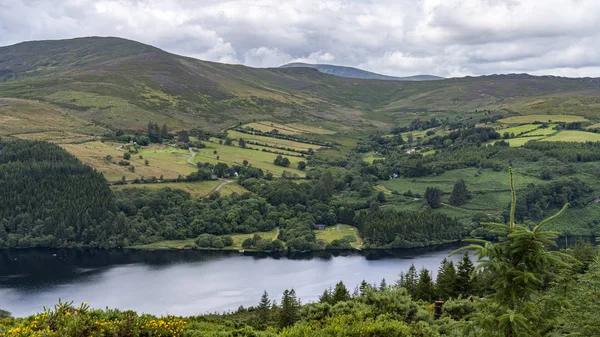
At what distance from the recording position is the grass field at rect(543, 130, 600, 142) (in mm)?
149250

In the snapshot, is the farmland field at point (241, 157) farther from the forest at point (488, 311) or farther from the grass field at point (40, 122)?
the forest at point (488, 311)

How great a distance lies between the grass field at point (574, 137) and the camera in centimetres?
14925

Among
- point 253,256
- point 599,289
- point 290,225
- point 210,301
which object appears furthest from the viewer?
point 290,225

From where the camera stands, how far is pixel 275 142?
595 feet

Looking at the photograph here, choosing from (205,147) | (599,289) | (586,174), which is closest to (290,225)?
(205,147)

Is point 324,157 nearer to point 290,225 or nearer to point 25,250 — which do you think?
point 290,225

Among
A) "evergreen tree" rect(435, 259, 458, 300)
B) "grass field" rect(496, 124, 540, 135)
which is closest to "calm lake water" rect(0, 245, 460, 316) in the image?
"evergreen tree" rect(435, 259, 458, 300)

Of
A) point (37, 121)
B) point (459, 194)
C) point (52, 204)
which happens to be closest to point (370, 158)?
point (459, 194)

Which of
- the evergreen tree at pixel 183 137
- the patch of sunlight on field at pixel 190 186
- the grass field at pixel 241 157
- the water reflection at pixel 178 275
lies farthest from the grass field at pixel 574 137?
the evergreen tree at pixel 183 137

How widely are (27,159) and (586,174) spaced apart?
135 meters

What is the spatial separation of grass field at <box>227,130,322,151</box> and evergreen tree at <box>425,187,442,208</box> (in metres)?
60.9

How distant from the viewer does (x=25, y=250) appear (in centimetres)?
9800

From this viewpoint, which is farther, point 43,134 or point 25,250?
point 43,134

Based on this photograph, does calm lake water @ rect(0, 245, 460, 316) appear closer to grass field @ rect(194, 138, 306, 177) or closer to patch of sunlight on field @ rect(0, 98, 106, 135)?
grass field @ rect(194, 138, 306, 177)
